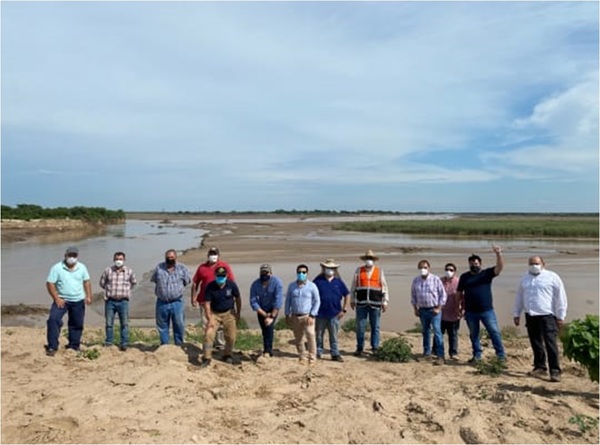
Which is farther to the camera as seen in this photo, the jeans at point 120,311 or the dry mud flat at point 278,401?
the jeans at point 120,311

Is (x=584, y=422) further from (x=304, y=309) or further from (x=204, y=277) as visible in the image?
(x=204, y=277)

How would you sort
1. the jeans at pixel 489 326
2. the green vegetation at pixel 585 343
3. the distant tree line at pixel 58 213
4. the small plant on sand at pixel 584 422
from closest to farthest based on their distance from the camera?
the small plant on sand at pixel 584 422
the green vegetation at pixel 585 343
the jeans at pixel 489 326
the distant tree line at pixel 58 213

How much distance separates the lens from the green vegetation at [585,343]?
630 centimetres

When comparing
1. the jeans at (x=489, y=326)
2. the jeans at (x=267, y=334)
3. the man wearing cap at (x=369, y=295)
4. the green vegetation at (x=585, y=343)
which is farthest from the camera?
the man wearing cap at (x=369, y=295)

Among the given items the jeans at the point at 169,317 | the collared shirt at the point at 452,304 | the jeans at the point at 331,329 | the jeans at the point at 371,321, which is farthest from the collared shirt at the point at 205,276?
the collared shirt at the point at 452,304

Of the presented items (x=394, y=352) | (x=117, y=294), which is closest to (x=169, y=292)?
(x=117, y=294)

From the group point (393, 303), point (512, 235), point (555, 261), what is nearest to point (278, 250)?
point (555, 261)

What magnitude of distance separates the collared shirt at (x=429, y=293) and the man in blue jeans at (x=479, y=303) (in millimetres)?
345

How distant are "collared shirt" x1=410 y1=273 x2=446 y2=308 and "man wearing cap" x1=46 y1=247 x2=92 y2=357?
5501mm

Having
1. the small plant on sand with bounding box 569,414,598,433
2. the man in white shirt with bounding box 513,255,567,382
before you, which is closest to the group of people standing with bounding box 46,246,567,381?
the man in white shirt with bounding box 513,255,567,382

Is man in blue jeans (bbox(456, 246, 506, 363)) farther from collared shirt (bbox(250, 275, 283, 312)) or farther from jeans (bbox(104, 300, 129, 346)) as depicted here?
jeans (bbox(104, 300, 129, 346))

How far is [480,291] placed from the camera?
8641mm

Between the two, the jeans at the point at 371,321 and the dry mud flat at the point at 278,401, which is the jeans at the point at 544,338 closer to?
the dry mud flat at the point at 278,401

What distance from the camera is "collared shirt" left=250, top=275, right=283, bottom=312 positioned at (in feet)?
28.5
